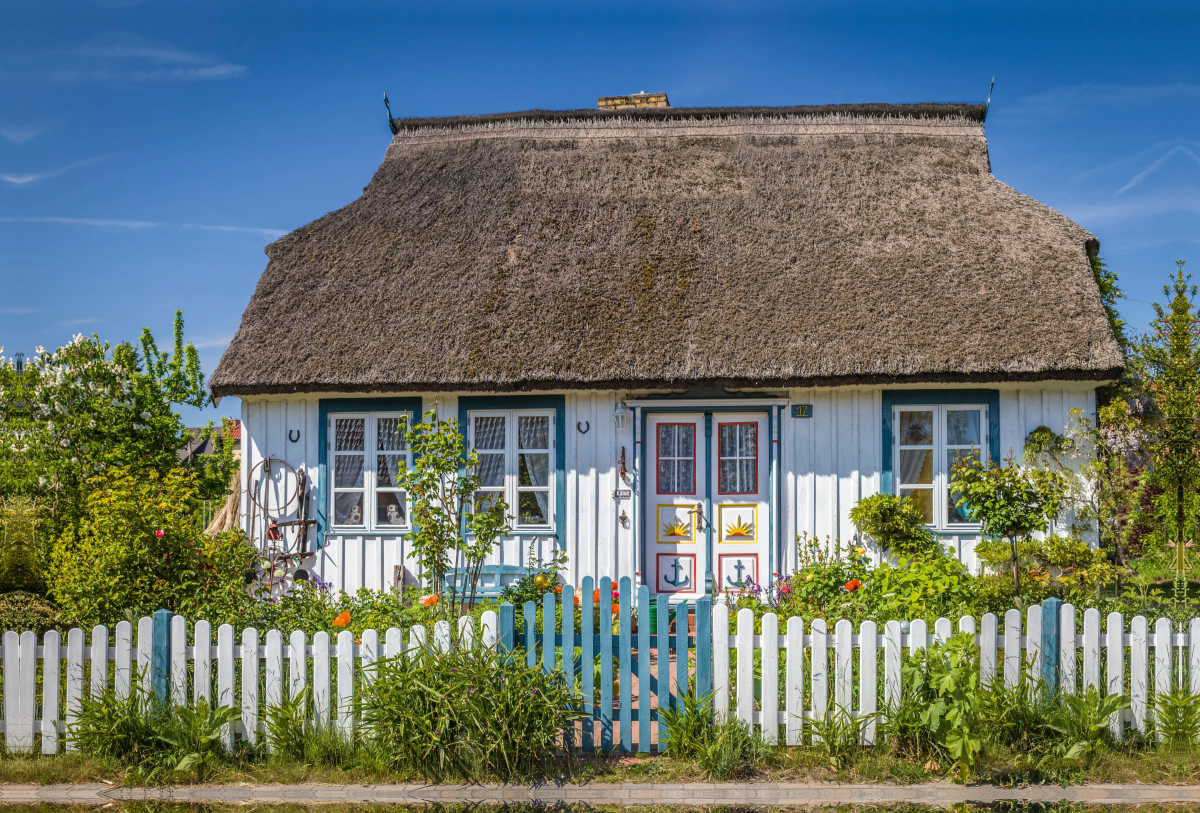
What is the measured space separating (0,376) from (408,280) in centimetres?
647

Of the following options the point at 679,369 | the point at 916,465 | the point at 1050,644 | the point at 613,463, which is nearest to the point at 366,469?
the point at 613,463

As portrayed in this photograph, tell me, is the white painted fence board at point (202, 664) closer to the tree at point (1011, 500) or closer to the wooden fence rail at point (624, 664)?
the wooden fence rail at point (624, 664)

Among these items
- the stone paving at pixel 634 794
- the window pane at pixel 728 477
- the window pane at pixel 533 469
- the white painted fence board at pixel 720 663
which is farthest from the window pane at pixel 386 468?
the white painted fence board at pixel 720 663

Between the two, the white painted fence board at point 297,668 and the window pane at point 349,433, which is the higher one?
the window pane at point 349,433

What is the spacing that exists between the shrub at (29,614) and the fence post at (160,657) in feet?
9.34

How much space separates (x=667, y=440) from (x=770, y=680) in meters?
4.52

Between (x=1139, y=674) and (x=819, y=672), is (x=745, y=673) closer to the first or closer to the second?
(x=819, y=672)

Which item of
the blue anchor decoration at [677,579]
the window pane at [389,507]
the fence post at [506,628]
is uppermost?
the window pane at [389,507]

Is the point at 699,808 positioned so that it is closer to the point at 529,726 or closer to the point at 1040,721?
A: the point at 529,726

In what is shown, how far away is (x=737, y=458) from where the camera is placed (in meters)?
8.77

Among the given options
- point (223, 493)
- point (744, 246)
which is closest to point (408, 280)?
point (744, 246)

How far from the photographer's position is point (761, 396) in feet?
28.2

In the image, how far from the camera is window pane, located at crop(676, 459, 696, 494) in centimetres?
882

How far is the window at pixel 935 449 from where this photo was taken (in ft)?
27.7
